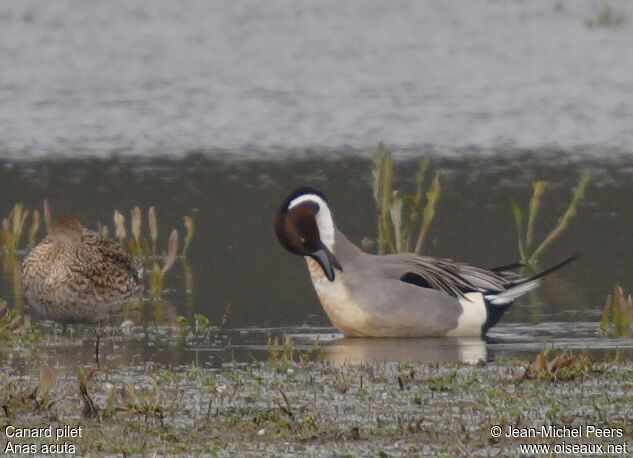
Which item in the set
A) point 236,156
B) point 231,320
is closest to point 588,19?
point 236,156

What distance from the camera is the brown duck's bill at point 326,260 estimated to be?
9.75 m

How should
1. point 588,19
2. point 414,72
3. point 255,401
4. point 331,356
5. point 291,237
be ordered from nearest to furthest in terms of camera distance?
point 255,401
point 331,356
point 291,237
point 414,72
point 588,19

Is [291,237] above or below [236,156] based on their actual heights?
below

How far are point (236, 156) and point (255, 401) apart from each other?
11508 millimetres

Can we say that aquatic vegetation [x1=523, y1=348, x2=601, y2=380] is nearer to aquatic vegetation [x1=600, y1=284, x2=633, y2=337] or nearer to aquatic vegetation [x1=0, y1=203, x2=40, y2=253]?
aquatic vegetation [x1=600, y1=284, x2=633, y2=337]

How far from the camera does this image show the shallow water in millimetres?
9500

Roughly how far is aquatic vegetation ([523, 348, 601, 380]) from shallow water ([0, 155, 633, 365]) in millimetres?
913

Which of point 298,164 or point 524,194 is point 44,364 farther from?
point 298,164

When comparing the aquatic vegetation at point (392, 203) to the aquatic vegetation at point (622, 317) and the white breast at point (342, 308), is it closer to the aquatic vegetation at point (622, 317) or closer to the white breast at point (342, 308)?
the white breast at point (342, 308)

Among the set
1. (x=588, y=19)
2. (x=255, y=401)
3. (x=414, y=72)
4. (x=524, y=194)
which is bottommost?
(x=255, y=401)

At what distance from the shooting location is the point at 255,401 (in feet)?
25.1

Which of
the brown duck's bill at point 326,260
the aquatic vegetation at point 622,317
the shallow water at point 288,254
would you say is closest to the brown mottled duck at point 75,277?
the shallow water at point 288,254

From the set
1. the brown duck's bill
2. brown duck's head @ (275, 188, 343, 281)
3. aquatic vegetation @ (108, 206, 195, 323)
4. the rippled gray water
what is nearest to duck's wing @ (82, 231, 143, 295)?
aquatic vegetation @ (108, 206, 195, 323)

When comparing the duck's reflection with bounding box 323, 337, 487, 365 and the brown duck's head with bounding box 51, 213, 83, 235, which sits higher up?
the brown duck's head with bounding box 51, 213, 83, 235
